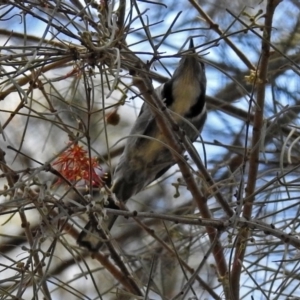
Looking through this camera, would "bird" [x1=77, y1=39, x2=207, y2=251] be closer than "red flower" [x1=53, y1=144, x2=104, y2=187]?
No

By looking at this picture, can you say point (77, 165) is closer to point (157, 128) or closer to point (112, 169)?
point (112, 169)

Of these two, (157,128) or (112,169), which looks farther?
(157,128)

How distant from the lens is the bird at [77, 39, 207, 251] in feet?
8.04

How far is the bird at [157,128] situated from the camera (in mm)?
2449

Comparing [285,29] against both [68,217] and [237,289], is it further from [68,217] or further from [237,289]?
[68,217]

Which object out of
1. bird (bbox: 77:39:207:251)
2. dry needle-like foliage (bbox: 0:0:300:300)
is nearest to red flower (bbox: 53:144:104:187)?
dry needle-like foliage (bbox: 0:0:300:300)

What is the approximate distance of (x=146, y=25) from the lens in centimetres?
127

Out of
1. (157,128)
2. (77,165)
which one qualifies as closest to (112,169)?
(77,165)

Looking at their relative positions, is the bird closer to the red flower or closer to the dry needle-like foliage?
the dry needle-like foliage

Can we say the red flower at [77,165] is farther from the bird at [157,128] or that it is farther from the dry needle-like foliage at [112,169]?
the bird at [157,128]

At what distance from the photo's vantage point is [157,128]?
8.09ft

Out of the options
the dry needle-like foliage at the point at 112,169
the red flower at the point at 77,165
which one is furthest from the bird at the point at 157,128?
the red flower at the point at 77,165

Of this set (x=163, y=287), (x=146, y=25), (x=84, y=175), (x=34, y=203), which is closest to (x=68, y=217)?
(x=34, y=203)

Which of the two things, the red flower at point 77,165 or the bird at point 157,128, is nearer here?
the red flower at point 77,165
